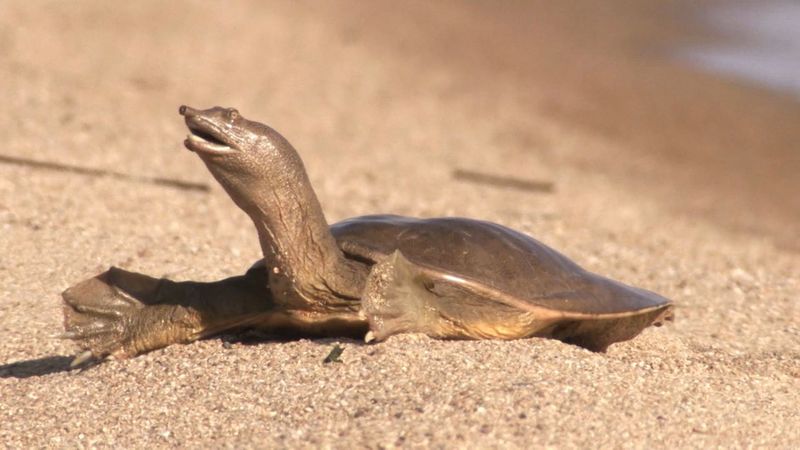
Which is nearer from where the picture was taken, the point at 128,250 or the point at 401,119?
the point at 128,250

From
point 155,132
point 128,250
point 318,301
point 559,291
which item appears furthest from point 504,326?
point 155,132

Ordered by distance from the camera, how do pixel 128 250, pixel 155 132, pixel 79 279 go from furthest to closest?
pixel 155 132 → pixel 128 250 → pixel 79 279

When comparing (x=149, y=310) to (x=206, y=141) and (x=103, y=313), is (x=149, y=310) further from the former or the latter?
(x=206, y=141)

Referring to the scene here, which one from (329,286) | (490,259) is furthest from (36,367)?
(490,259)

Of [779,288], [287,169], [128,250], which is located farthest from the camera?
[779,288]

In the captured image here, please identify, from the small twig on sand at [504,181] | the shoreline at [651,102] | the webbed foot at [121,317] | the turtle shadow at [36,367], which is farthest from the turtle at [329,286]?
the shoreline at [651,102]

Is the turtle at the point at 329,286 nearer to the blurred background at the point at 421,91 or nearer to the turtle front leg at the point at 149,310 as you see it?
the turtle front leg at the point at 149,310

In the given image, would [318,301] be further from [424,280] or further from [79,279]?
[79,279]
